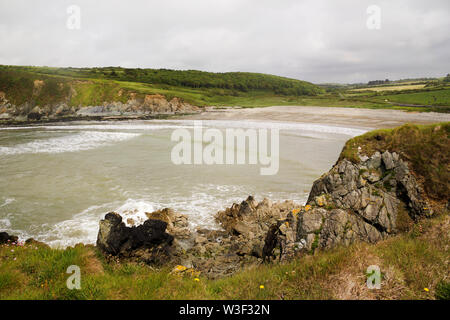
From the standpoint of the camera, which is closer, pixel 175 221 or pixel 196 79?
pixel 175 221

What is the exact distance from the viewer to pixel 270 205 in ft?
40.2

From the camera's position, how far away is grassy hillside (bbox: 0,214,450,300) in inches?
168

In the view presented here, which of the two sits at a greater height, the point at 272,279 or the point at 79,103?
the point at 79,103

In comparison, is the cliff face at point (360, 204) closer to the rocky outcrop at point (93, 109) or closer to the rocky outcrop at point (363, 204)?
the rocky outcrop at point (363, 204)

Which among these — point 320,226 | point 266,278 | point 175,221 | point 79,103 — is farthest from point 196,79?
point 266,278

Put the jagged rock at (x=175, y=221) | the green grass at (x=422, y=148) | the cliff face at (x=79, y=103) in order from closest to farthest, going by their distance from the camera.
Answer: the green grass at (x=422, y=148) → the jagged rock at (x=175, y=221) → the cliff face at (x=79, y=103)

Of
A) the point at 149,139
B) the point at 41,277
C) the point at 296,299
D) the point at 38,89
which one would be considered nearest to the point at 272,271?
the point at 296,299

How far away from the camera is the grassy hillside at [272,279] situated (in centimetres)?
427

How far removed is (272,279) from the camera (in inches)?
192

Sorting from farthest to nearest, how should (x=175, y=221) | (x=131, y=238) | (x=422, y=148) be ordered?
(x=175, y=221), (x=131, y=238), (x=422, y=148)

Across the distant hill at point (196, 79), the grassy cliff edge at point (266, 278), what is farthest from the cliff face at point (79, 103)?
the grassy cliff edge at point (266, 278)

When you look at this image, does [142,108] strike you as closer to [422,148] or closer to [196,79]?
[196,79]

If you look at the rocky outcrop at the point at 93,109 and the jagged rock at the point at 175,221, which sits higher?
the rocky outcrop at the point at 93,109

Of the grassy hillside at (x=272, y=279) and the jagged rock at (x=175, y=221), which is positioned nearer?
the grassy hillside at (x=272, y=279)
